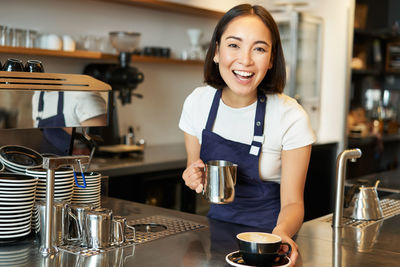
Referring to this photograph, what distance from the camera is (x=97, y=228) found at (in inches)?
60.2

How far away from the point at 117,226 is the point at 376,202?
108 cm

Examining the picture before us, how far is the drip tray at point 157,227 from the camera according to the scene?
5.58ft

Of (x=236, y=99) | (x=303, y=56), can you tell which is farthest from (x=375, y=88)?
(x=236, y=99)

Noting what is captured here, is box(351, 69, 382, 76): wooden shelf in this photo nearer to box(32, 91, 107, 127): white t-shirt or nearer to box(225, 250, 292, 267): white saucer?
box(32, 91, 107, 127): white t-shirt

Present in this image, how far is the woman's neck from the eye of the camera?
2012mm

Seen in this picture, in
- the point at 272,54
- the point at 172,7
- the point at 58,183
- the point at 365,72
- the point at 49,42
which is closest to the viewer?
the point at 58,183

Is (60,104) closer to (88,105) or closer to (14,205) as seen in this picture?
(88,105)

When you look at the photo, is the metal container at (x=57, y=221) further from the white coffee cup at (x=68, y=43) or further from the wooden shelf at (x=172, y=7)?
the wooden shelf at (x=172, y=7)

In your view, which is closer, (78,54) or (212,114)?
(212,114)

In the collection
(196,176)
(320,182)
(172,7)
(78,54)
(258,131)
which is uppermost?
(172,7)

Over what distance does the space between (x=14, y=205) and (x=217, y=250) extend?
61cm

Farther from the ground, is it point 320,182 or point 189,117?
point 189,117

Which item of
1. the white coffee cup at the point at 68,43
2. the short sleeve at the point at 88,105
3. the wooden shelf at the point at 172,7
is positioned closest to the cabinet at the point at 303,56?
the wooden shelf at the point at 172,7

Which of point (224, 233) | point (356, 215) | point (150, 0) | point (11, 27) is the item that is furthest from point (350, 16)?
point (224, 233)
